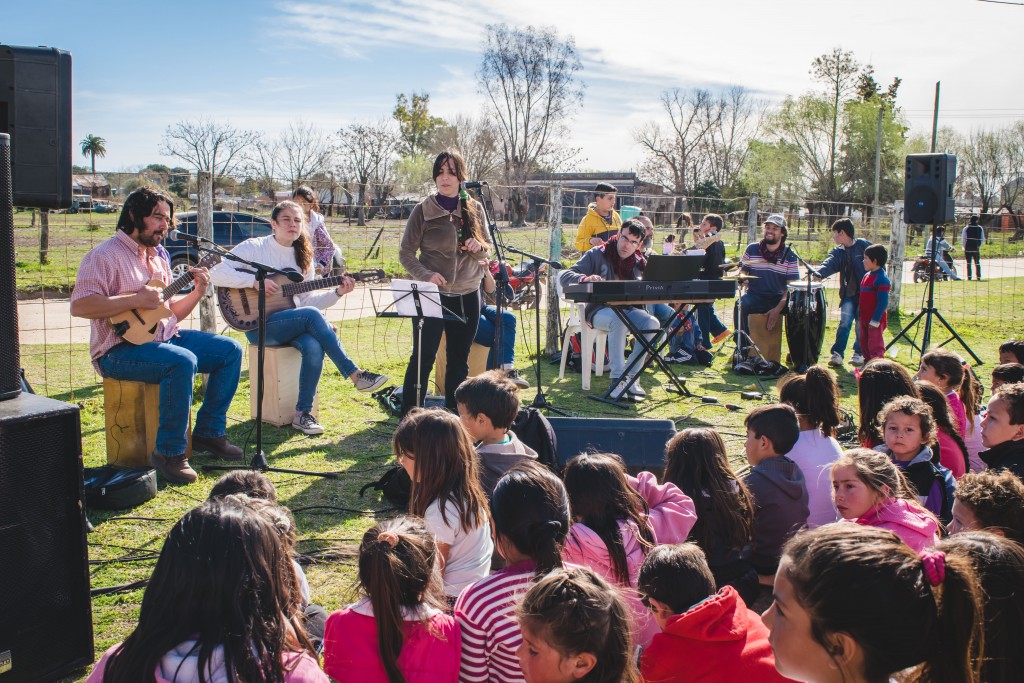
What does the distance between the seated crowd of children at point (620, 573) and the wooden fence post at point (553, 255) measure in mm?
5454

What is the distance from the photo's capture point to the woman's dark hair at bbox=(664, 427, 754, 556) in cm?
319

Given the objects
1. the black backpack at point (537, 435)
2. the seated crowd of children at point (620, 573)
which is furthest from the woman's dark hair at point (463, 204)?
the seated crowd of children at point (620, 573)

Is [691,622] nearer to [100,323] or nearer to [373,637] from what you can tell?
[373,637]

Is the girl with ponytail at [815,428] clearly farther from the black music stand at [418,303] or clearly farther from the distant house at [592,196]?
the distant house at [592,196]

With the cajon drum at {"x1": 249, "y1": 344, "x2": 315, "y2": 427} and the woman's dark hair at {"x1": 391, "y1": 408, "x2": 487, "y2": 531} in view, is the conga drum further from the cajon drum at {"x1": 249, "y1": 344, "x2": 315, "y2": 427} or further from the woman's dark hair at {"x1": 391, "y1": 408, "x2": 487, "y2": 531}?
the woman's dark hair at {"x1": 391, "y1": 408, "x2": 487, "y2": 531}

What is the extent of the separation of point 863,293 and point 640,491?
6451mm

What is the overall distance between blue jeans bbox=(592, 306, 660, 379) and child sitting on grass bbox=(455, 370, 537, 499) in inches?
153

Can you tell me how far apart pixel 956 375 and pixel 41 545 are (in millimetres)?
4578

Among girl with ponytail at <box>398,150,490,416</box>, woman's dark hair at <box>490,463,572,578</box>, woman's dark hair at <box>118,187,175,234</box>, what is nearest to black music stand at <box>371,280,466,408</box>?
girl with ponytail at <box>398,150,490,416</box>

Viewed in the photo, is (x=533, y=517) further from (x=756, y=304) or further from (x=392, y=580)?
(x=756, y=304)

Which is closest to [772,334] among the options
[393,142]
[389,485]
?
[389,485]

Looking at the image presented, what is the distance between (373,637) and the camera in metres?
2.07

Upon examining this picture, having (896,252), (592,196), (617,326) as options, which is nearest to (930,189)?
(617,326)

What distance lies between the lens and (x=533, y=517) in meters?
2.36
